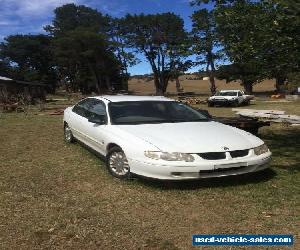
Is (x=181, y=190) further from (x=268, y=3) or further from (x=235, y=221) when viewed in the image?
(x=268, y=3)

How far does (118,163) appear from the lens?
700 centimetres

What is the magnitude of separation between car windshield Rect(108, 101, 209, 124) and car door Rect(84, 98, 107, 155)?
25 centimetres

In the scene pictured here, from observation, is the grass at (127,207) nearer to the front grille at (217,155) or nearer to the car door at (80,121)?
the front grille at (217,155)

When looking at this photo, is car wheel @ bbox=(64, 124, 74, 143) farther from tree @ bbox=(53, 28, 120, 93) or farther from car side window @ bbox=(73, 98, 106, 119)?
tree @ bbox=(53, 28, 120, 93)

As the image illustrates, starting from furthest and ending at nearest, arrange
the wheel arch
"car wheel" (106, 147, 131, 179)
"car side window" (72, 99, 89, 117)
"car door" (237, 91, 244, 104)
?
"car door" (237, 91, 244, 104) → "car side window" (72, 99, 89, 117) → the wheel arch → "car wheel" (106, 147, 131, 179)

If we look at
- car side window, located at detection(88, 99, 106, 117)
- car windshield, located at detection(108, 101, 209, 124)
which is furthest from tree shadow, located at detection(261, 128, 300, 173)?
car side window, located at detection(88, 99, 106, 117)

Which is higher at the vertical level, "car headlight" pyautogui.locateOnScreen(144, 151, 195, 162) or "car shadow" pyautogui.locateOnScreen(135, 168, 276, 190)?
"car headlight" pyautogui.locateOnScreen(144, 151, 195, 162)

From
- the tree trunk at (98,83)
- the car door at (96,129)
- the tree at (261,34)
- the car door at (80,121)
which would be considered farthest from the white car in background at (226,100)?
the tree trunk at (98,83)

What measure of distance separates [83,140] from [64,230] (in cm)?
427

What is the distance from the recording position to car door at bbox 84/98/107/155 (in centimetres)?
768

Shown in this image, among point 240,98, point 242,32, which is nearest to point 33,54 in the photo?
point 240,98

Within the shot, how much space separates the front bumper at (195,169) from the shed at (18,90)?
26.1m

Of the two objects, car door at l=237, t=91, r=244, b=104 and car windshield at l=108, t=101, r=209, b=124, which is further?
car door at l=237, t=91, r=244, b=104

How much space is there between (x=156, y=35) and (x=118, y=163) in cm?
6101
